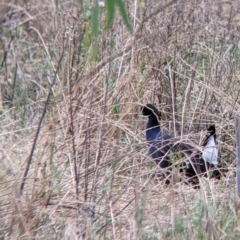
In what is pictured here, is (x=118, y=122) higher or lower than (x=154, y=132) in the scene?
higher

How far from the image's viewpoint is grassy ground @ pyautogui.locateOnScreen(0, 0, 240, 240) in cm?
436

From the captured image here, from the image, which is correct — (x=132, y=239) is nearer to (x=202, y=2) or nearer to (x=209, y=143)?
(x=209, y=143)

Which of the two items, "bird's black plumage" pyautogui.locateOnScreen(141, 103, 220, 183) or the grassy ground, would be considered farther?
"bird's black plumage" pyautogui.locateOnScreen(141, 103, 220, 183)

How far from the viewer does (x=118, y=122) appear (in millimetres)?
5426

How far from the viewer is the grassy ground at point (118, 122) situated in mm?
4359

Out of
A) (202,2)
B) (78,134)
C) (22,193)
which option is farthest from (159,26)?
(22,193)

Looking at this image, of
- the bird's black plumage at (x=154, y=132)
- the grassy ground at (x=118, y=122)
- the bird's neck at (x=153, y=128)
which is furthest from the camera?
the bird's neck at (x=153, y=128)

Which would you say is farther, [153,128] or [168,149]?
[153,128]

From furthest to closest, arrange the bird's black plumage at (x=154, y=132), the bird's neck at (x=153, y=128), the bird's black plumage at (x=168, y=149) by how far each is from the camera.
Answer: the bird's neck at (x=153, y=128), the bird's black plumage at (x=154, y=132), the bird's black plumage at (x=168, y=149)

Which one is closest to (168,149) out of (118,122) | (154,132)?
(118,122)

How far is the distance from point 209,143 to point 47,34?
2.88 m

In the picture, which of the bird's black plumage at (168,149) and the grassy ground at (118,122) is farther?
the bird's black plumage at (168,149)

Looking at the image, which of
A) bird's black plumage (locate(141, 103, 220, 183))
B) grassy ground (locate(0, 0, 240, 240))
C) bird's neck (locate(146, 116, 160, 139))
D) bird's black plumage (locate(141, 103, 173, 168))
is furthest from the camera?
bird's neck (locate(146, 116, 160, 139))

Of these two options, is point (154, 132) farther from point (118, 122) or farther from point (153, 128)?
point (118, 122)
